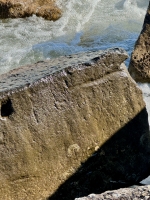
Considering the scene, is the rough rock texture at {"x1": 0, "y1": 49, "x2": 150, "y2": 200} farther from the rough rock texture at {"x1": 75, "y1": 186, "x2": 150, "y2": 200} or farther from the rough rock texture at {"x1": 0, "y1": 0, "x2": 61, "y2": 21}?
the rough rock texture at {"x1": 0, "y1": 0, "x2": 61, "y2": 21}

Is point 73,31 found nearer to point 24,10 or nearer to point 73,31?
point 73,31

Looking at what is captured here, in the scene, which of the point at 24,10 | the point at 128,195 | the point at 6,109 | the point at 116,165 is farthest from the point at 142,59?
the point at 24,10

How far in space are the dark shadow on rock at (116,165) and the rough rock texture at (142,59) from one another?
1.54 meters

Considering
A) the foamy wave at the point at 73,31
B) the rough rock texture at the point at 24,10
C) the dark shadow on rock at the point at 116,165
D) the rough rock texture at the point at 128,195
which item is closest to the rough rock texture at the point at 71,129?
the dark shadow on rock at the point at 116,165

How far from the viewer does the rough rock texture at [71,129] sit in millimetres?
2875

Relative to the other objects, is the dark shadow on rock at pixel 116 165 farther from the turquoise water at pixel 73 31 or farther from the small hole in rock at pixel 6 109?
the turquoise water at pixel 73 31

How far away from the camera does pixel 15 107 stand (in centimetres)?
284

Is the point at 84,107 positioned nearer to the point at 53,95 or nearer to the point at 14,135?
the point at 53,95

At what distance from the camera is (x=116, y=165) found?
323 cm

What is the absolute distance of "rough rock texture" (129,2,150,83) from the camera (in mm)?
4762

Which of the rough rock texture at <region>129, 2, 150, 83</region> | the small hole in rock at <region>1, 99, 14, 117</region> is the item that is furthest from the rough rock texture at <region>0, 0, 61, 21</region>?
the small hole in rock at <region>1, 99, 14, 117</region>

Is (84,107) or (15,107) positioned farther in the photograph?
(84,107)

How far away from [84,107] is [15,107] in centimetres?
41

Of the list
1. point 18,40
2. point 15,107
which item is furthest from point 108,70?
point 18,40
